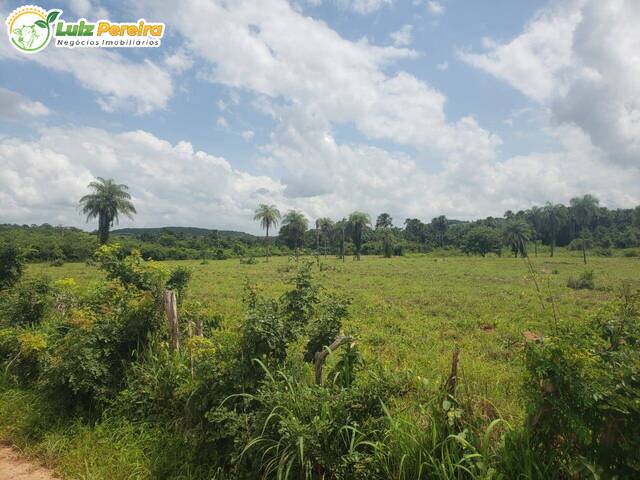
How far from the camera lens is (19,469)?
3654 mm

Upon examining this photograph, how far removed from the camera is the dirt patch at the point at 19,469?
3533mm

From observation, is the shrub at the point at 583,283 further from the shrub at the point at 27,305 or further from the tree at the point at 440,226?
the tree at the point at 440,226

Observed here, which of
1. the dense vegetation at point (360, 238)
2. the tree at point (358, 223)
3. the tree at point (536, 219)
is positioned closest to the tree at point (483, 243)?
the dense vegetation at point (360, 238)

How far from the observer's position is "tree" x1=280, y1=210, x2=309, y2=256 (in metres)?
73.7

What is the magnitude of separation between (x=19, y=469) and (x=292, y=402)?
294 cm

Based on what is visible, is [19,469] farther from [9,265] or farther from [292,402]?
[9,265]

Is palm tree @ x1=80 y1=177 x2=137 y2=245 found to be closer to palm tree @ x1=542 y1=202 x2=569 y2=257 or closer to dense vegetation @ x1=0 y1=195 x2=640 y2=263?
dense vegetation @ x1=0 y1=195 x2=640 y2=263

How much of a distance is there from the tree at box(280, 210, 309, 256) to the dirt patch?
67681 mm

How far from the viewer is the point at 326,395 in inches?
128

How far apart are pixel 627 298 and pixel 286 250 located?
75317 millimetres

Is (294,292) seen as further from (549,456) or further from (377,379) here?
(549,456)

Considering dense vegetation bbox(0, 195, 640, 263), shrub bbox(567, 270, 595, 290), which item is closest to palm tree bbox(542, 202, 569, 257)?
dense vegetation bbox(0, 195, 640, 263)

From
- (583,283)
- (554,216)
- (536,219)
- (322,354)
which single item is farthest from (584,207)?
(322,354)

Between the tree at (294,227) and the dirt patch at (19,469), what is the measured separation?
6768 cm
